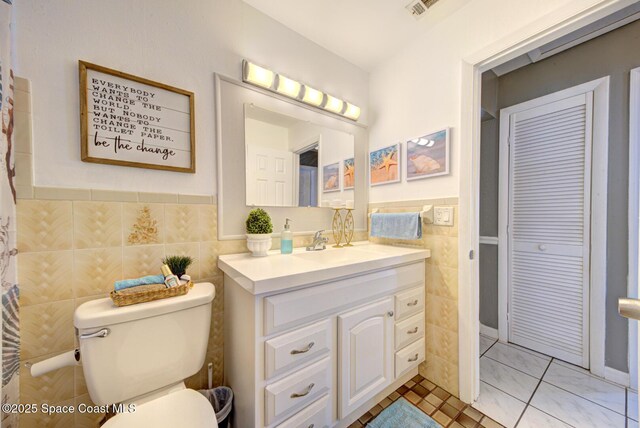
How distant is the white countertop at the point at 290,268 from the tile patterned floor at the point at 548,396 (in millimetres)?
911

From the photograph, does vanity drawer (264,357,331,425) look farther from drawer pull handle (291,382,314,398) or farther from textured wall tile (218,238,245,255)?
textured wall tile (218,238,245,255)

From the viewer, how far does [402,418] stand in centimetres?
123

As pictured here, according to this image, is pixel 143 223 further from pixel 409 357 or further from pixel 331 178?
pixel 409 357

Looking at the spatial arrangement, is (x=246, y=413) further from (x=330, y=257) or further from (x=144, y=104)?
(x=144, y=104)

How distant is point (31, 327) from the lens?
86cm

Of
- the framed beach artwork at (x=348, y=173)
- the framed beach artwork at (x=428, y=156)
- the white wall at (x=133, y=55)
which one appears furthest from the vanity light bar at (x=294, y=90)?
the framed beach artwork at (x=428, y=156)

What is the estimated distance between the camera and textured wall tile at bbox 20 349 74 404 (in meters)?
0.85

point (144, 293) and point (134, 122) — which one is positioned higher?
point (134, 122)

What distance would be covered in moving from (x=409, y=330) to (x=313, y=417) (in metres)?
0.72

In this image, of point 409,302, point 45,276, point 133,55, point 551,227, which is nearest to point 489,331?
point 551,227

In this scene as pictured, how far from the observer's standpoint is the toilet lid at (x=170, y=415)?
2.48 feet

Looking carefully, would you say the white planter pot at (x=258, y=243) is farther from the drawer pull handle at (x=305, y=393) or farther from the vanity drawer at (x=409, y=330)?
the vanity drawer at (x=409, y=330)

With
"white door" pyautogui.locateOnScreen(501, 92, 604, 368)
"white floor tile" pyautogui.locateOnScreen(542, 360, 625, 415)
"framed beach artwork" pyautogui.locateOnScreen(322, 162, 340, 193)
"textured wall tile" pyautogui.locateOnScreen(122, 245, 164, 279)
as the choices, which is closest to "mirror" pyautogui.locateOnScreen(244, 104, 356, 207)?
"framed beach artwork" pyautogui.locateOnScreen(322, 162, 340, 193)

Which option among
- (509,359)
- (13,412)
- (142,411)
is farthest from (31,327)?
(509,359)
